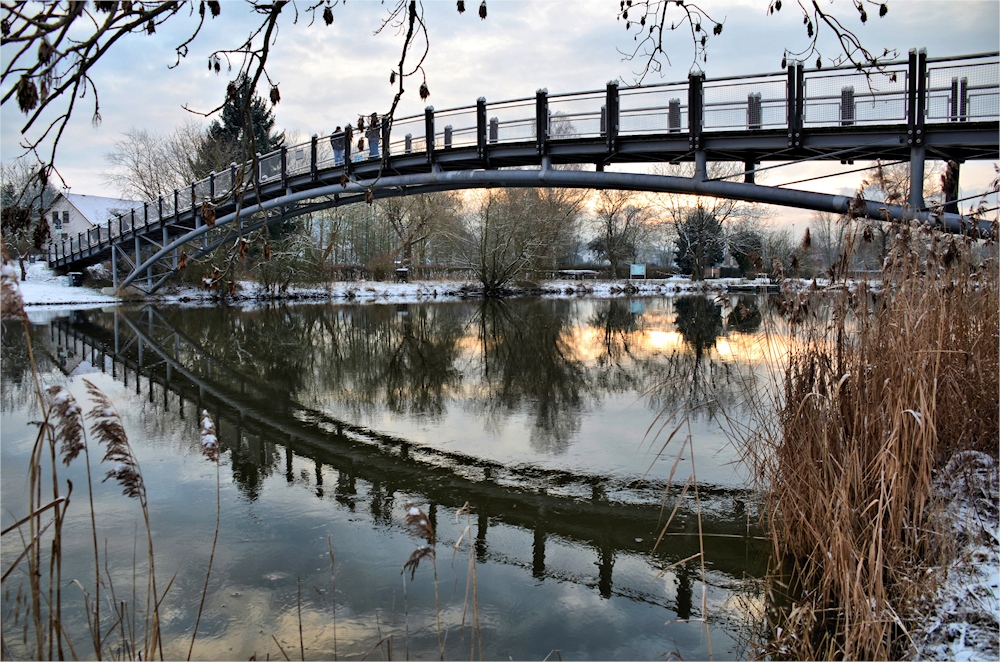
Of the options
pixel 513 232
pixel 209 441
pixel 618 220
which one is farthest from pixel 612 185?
pixel 618 220

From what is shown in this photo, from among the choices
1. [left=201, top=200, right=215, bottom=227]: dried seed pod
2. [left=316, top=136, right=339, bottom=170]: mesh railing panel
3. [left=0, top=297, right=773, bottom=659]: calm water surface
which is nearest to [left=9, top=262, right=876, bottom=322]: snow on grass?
[left=316, top=136, right=339, bottom=170]: mesh railing panel

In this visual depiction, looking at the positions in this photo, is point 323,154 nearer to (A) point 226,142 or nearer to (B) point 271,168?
(B) point 271,168

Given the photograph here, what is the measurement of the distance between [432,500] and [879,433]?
119 inches

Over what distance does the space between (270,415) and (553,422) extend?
10.4 ft

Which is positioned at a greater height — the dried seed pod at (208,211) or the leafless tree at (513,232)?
the leafless tree at (513,232)

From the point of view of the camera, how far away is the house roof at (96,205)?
5650 centimetres

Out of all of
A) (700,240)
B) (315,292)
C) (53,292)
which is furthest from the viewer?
(700,240)

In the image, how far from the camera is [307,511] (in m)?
5.15

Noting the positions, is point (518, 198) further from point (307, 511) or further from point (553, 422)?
point (307, 511)

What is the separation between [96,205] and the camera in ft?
194

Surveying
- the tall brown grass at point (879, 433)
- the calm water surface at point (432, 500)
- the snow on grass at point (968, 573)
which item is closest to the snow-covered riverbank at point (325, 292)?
the calm water surface at point (432, 500)

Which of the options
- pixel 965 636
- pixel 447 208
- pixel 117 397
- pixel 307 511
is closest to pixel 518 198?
pixel 447 208

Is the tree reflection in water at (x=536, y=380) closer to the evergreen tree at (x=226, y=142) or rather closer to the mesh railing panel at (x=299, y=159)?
the mesh railing panel at (x=299, y=159)

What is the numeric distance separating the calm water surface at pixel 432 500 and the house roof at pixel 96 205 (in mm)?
50756
